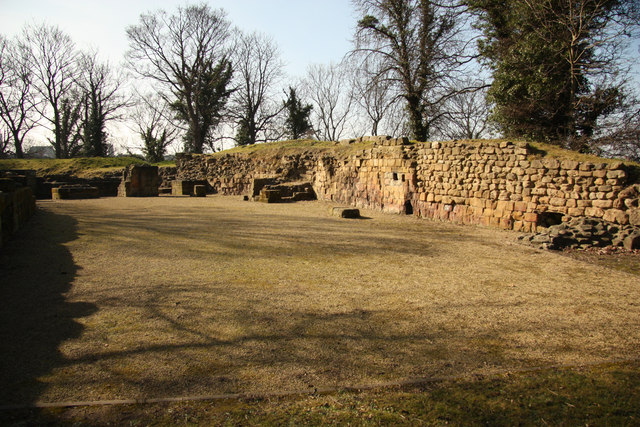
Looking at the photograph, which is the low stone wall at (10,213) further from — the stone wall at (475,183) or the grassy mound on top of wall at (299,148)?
the grassy mound on top of wall at (299,148)

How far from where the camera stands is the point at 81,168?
2452 centimetres

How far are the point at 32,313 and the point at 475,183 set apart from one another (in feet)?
30.7

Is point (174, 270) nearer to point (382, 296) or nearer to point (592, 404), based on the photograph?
Answer: point (382, 296)

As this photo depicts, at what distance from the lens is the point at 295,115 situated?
38281 mm

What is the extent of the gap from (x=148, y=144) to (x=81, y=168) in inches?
533

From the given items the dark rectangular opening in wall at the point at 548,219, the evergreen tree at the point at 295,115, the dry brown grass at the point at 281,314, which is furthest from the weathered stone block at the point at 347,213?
the evergreen tree at the point at 295,115

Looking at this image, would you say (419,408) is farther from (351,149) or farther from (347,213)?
(351,149)

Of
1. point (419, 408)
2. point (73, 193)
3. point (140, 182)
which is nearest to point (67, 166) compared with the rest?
point (73, 193)

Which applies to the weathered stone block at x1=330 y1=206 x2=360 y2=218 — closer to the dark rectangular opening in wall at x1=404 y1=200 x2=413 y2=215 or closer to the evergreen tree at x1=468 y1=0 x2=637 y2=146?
the dark rectangular opening in wall at x1=404 y1=200 x2=413 y2=215

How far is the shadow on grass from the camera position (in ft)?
8.89

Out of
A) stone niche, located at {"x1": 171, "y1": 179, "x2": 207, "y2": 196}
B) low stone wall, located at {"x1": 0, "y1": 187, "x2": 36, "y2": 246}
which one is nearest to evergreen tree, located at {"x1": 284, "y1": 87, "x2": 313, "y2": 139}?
stone niche, located at {"x1": 171, "y1": 179, "x2": 207, "y2": 196}

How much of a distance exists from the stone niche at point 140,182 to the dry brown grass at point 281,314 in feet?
42.5

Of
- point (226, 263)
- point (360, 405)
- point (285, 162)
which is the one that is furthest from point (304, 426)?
point (285, 162)

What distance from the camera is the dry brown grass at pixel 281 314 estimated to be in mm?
2896
